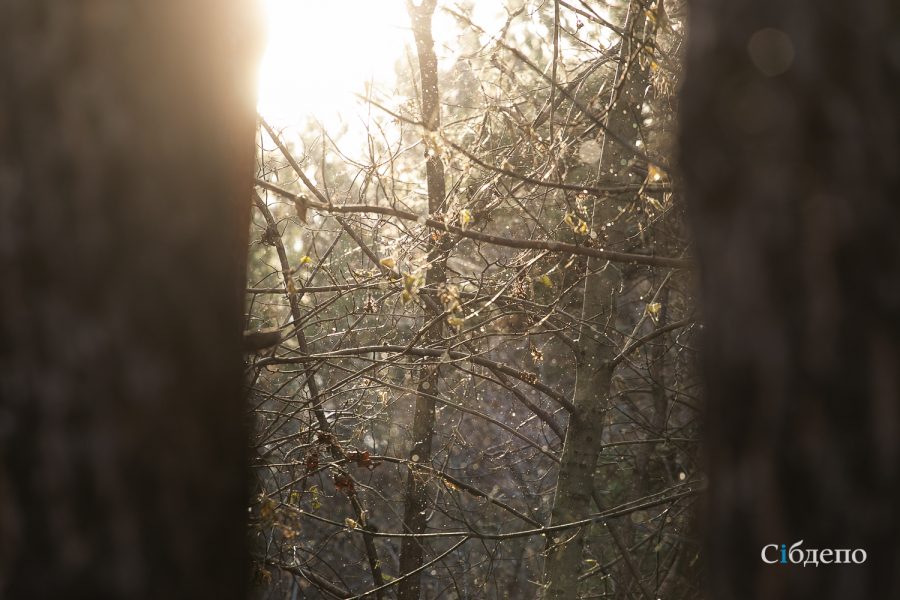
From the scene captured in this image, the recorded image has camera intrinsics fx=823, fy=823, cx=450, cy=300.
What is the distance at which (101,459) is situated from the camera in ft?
4.81

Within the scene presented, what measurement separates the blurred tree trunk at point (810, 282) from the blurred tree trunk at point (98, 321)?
979 mm

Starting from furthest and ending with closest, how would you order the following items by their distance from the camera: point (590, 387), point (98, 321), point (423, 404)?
point (423, 404), point (590, 387), point (98, 321)

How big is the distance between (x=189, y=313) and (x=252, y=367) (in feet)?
9.73

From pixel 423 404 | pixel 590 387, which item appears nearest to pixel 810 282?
pixel 590 387

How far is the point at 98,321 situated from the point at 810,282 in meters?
1.22

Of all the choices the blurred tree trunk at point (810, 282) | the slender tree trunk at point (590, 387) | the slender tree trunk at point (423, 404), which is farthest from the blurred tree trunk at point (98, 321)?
the slender tree trunk at point (423, 404)

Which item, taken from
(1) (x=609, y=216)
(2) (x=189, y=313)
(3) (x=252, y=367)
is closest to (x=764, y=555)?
(2) (x=189, y=313)

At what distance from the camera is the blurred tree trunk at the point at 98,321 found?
4.82 feet

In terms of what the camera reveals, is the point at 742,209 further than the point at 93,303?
No

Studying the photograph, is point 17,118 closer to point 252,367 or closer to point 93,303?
point 93,303

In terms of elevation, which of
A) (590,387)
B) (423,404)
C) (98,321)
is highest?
(423,404)

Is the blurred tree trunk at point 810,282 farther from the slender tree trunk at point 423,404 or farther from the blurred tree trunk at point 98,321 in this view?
the slender tree trunk at point 423,404

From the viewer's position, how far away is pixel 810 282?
130 cm

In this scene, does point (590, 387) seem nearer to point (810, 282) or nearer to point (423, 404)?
point (423, 404)
